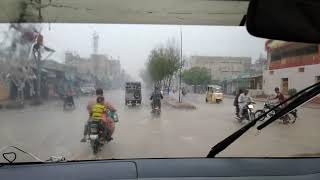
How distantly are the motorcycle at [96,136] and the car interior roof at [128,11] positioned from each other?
0.50 metres

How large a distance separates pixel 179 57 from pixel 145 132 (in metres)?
0.38

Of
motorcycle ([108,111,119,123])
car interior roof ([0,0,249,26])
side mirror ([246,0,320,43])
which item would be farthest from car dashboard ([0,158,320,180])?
side mirror ([246,0,320,43])

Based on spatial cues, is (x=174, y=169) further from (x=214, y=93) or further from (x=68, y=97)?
(x=68, y=97)

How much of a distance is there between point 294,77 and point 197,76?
0.44 metres

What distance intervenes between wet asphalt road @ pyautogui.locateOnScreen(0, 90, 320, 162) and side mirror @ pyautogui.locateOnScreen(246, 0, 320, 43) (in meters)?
0.71

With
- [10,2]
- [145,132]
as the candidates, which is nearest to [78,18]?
[10,2]

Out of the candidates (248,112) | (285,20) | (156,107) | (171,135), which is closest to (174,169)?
(171,135)

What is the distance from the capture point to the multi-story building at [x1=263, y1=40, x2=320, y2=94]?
86.3 inches

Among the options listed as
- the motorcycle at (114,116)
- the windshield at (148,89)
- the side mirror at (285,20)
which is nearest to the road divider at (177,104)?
the windshield at (148,89)

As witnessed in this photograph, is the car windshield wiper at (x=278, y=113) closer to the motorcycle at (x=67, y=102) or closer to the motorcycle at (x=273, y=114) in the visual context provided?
the motorcycle at (x=273, y=114)

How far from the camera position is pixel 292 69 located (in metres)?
2.21

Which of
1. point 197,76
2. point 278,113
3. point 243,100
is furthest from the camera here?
point 197,76

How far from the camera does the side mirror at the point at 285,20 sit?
154 cm

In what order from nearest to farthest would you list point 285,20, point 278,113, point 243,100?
point 285,20
point 278,113
point 243,100
